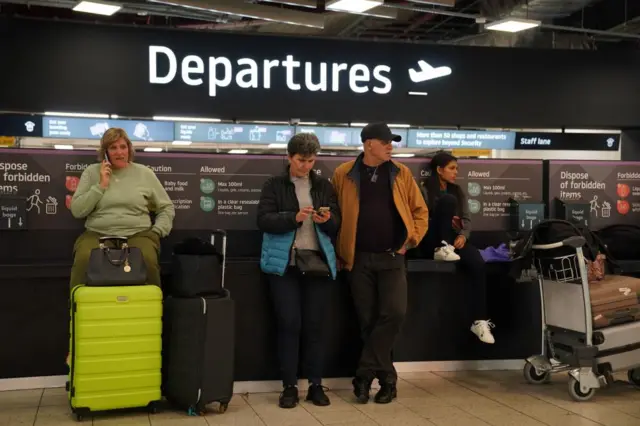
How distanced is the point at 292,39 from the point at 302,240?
4.23m

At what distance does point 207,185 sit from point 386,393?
6.04 feet

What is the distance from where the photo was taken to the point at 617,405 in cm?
479

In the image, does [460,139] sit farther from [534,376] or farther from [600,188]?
[534,376]

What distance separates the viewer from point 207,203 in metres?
5.36

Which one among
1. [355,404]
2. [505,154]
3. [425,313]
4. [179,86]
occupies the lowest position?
[355,404]

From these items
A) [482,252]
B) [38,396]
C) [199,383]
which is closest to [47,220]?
[38,396]

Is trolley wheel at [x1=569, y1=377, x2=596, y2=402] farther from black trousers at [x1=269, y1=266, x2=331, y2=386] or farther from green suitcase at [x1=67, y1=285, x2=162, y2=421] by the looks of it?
green suitcase at [x1=67, y1=285, x2=162, y2=421]

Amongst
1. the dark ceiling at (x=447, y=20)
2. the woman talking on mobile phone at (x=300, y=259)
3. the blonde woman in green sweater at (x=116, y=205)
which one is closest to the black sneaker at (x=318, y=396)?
the woman talking on mobile phone at (x=300, y=259)

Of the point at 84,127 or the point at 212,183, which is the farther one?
the point at 84,127

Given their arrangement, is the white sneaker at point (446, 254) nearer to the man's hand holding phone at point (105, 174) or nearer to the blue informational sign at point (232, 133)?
the man's hand holding phone at point (105, 174)

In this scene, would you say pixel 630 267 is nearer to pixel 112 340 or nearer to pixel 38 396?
pixel 112 340

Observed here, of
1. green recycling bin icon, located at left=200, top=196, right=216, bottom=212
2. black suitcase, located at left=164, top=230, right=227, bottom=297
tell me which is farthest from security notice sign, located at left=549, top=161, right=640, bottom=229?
black suitcase, located at left=164, top=230, right=227, bottom=297

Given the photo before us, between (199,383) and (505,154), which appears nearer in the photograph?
(199,383)

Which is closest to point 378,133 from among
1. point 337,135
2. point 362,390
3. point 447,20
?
point 362,390
